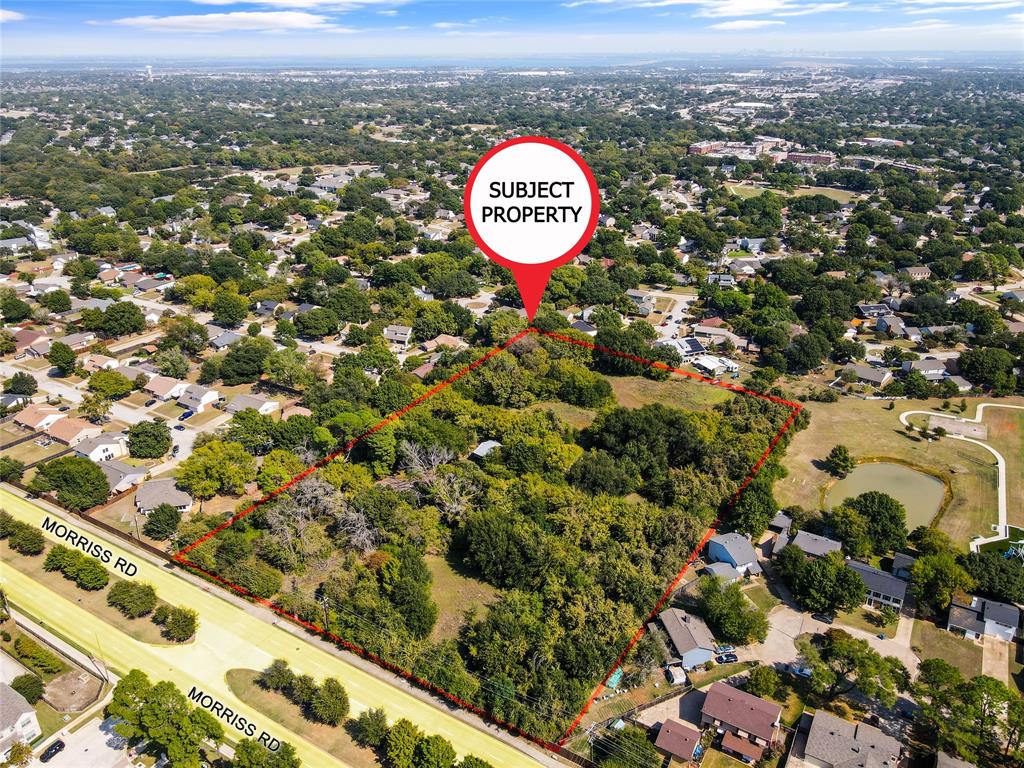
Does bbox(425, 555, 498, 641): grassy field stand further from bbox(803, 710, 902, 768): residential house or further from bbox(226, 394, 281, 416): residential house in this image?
bbox(226, 394, 281, 416): residential house

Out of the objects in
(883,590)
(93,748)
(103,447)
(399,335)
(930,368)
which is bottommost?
(93,748)

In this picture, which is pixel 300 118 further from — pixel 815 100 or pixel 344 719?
pixel 344 719

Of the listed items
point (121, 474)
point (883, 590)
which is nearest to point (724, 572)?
point (883, 590)

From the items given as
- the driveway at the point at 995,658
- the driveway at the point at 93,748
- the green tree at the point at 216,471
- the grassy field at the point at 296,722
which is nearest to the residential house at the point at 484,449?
the green tree at the point at 216,471

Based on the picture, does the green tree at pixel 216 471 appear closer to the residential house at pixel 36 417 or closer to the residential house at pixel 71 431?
the residential house at pixel 71 431

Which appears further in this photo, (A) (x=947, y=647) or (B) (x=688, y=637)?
(A) (x=947, y=647)

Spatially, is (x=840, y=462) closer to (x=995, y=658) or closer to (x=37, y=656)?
(x=995, y=658)

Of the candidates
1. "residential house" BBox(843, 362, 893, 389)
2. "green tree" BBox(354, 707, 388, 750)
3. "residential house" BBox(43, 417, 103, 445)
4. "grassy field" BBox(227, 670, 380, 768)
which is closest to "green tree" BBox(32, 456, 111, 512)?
"residential house" BBox(43, 417, 103, 445)

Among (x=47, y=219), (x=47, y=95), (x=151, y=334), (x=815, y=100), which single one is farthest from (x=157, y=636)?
(x=47, y=95)
